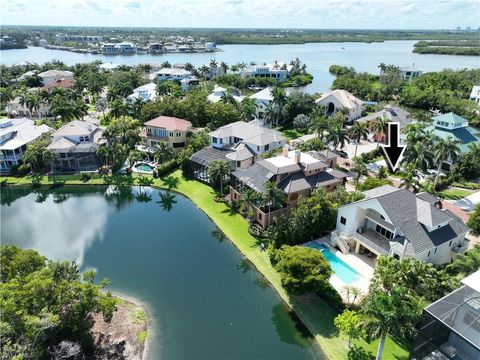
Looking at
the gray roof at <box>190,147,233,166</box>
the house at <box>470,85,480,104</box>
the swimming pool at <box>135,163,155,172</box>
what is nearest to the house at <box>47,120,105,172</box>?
the swimming pool at <box>135,163,155,172</box>

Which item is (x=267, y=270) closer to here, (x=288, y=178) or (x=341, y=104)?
(x=288, y=178)

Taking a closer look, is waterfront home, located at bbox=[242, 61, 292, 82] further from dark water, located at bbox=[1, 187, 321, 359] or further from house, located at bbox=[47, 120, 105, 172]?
dark water, located at bbox=[1, 187, 321, 359]

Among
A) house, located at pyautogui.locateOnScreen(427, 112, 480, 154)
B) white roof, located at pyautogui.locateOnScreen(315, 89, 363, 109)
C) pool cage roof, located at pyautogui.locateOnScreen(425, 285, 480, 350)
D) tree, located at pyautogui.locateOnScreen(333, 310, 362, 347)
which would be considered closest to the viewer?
pool cage roof, located at pyautogui.locateOnScreen(425, 285, 480, 350)

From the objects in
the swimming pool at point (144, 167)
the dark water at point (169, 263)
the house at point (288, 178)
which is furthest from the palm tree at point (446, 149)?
the swimming pool at point (144, 167)

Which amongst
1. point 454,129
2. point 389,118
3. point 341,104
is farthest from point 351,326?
point 341,104

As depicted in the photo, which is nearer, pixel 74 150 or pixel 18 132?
pixel 74 150

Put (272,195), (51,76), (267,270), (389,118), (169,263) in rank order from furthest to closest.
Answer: (51,76) → (389,118) → (272,195) → (169,263) → (267,270)
